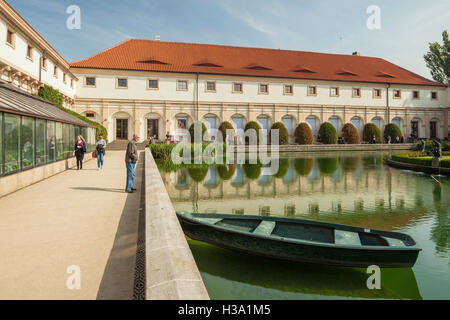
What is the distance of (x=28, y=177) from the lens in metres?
10.3

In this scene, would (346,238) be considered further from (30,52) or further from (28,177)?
(30,52)

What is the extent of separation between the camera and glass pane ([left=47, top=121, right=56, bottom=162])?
1300 centimetres

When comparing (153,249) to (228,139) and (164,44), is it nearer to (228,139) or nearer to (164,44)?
(228,139)

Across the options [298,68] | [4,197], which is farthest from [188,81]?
[4,197]

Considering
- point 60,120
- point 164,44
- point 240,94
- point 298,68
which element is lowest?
point 60,120

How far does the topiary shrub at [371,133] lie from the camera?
41375 millimetres

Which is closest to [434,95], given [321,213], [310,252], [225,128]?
[225,128]

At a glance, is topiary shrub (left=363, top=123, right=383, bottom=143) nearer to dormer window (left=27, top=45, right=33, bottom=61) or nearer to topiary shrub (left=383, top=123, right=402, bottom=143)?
topiary shrub (left=383, top=123, right=402, bottom=143)

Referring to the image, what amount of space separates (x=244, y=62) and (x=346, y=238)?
1568 inches

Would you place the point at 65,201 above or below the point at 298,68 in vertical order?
below

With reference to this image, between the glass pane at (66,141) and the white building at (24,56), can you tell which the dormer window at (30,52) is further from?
the glass pane at (66,141)

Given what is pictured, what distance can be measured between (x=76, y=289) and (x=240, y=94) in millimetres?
38060

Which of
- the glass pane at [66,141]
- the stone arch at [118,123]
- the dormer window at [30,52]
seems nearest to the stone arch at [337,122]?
the stone arch at [118,123]

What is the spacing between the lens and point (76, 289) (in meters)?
3.42
